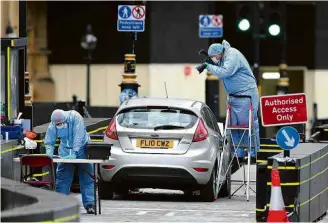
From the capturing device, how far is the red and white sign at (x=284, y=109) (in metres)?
17.6

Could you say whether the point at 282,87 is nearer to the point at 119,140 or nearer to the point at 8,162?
the point at 119,140

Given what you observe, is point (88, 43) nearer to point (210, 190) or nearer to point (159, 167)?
point (210, 190)

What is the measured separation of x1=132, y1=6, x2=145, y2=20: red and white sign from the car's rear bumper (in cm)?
1043

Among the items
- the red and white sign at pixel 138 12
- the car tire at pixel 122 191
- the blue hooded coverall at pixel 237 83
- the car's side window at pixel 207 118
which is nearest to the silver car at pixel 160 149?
the car's side window at pixel 207 118

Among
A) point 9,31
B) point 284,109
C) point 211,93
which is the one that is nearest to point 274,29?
point 211,93

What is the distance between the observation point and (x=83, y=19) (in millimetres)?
52625

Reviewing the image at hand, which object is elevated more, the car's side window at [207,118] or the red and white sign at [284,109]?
the red and white sign at [284,109]

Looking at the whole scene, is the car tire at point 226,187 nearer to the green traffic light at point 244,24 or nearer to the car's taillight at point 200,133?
the car's taillight at point 200,133

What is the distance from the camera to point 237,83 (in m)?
21.4

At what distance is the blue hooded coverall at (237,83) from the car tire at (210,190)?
42.7 inches

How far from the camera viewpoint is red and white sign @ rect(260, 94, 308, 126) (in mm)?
17625

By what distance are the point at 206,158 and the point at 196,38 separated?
104 ft

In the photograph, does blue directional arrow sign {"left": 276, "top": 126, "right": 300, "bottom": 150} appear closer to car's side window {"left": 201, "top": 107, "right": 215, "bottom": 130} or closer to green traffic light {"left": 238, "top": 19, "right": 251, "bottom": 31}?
car's side window {"left": 201, "top": 107, "right": 215, "bottom": 130}

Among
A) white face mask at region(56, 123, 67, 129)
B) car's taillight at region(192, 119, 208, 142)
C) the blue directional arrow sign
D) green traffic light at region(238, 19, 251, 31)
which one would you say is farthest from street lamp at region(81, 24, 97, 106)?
the blue directional arrow sign
